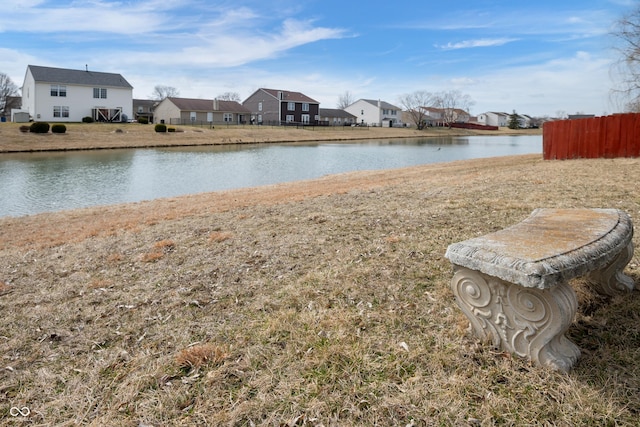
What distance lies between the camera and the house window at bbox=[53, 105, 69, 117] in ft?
171

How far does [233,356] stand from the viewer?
3186mm

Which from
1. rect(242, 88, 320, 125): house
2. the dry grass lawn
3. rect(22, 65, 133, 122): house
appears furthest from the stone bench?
rect(242, 88, 320, 125): house

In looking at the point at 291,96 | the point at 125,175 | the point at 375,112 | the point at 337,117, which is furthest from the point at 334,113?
the point at 125,175

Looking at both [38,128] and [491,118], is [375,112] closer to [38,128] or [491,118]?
[491,118]

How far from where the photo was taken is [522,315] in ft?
8.80

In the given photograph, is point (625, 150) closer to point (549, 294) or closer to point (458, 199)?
point (458, 199)

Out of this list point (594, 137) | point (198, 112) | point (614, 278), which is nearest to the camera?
point (614, 278)

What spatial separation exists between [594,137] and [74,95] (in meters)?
56.5

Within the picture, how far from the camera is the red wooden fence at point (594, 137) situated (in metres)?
13.4

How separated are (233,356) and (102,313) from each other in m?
1.73

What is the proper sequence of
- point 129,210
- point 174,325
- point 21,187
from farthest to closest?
1. point 21,187
2. point 129,210
3. point 174,325

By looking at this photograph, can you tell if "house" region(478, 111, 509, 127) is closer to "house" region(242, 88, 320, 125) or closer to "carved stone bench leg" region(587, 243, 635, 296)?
"house" region(242, 88, 320, 125)

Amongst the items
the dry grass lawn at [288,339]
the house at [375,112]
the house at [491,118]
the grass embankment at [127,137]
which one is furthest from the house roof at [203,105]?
the house at [491,118]

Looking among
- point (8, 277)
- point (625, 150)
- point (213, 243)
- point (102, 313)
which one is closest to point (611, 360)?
point (102, 313)
